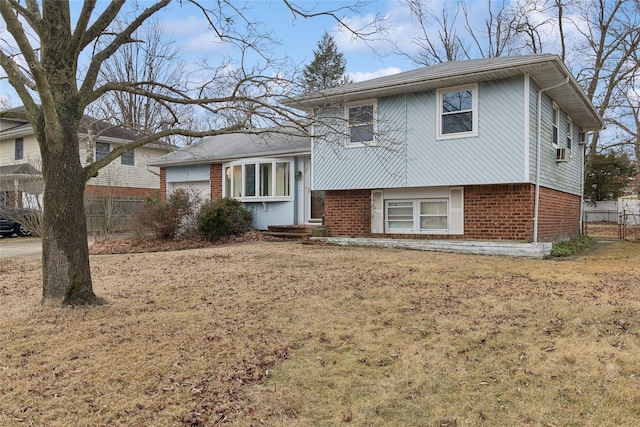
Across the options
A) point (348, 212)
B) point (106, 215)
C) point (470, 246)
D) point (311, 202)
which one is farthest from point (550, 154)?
point (106, 215)

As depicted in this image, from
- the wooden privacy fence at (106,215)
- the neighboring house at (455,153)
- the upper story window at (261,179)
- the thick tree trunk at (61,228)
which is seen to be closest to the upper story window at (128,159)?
the wooden privacy fence at (106,215)

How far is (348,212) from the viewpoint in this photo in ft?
41.6

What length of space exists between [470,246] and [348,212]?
3.69 m

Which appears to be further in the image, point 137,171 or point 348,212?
point 137,171

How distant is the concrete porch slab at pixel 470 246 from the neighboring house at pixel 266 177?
373cm

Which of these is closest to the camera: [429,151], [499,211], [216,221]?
[499,211]

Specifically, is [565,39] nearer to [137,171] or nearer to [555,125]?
[555,125]

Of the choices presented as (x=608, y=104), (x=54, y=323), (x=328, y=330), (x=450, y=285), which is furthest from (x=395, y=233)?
(x=608, y=104)

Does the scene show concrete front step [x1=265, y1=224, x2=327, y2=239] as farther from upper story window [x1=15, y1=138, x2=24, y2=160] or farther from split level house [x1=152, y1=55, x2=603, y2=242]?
upper story window [x1=15, y1=138, x2=24, y2=160]

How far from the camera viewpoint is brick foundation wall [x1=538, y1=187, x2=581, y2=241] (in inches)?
432

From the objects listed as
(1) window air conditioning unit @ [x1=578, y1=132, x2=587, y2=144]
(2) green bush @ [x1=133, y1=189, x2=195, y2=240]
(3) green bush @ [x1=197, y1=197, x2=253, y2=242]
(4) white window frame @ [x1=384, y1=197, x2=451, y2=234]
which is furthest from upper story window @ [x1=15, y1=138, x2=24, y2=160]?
(1) window air conditioning unit @ [x1=578, y1=132, x2=587, y2=144]

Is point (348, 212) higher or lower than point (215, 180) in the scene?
lower

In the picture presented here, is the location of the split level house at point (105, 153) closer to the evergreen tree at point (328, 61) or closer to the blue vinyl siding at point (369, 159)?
the blue vinyl siding at point (369, 159)

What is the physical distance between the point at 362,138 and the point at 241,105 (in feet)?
19.8
